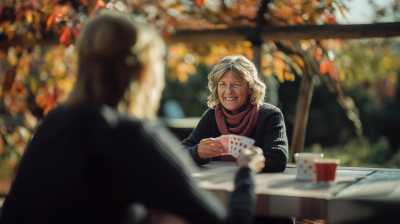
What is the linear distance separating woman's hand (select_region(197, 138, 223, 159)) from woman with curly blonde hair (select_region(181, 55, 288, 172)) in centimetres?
2

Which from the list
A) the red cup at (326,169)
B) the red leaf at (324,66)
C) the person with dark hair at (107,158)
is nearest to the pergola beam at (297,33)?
the red leaf at (324,66)

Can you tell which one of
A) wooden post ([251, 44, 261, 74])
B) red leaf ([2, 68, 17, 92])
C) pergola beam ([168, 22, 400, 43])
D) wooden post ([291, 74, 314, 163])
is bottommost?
wooden post ([291, 74, 314, 163])

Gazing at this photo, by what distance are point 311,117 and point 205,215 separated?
8.07 metres

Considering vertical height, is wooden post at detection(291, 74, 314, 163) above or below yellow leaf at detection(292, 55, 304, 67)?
below

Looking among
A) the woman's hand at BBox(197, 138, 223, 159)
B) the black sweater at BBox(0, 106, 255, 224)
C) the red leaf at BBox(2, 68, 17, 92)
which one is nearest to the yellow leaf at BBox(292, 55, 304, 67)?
the woman's hand at BBox(197, 138, 223, 159)

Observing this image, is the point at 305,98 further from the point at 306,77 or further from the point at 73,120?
the point at 73,120

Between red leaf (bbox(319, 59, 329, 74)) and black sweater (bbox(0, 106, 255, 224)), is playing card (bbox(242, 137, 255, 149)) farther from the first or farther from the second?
red leaf (bbox(319, 59, 329, 74))

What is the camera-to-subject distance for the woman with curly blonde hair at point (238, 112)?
7.91 ft

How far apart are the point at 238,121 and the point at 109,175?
5.21 feet

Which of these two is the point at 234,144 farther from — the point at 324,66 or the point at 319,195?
the point at 324,66

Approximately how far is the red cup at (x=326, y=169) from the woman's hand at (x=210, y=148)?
582mm

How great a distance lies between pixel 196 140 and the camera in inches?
108

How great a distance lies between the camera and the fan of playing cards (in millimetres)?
1994

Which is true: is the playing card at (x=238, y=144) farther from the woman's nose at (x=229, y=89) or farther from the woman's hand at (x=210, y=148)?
the woman's nose at (x=229, y=89)
